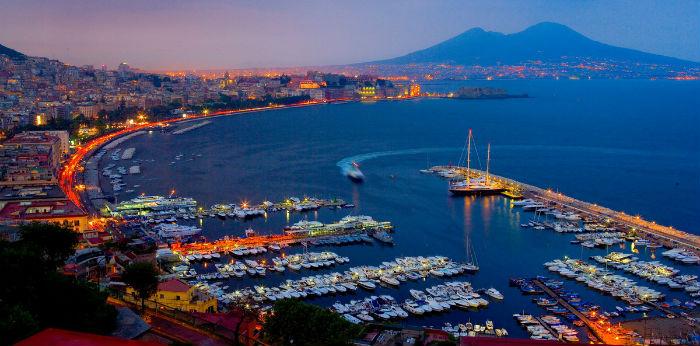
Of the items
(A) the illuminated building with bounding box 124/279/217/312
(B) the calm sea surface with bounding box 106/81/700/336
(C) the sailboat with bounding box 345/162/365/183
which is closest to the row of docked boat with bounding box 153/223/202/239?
(B) the calm sea surface with bounding box 106/81/700/336

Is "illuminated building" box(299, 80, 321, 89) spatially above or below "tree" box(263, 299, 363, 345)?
above

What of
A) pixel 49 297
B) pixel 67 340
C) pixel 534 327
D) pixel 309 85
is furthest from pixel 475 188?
pixel 309 85

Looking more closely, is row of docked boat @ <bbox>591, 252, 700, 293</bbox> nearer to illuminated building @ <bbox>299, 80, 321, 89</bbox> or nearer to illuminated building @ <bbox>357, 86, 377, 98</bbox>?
illuminated building @ <bbox>357, 86, 377, 98</bbox>

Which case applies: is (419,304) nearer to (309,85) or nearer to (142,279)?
(142,279)

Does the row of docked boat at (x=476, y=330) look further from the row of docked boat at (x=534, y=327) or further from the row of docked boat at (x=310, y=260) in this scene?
the row of docked boat at (x=310, y=260)

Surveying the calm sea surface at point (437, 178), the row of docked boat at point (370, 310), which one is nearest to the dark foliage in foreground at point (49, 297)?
the row of docked boat at point (370, 310)

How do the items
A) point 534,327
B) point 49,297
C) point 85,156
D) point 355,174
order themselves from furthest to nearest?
point 85,156 → point 355,174 → point 534,327 → point 49,297
